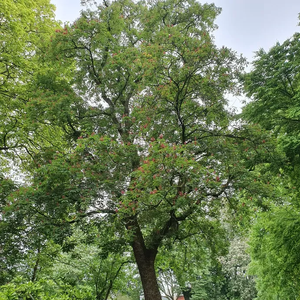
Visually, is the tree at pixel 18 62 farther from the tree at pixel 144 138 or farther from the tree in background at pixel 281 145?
the tree in background at pixel 281 145

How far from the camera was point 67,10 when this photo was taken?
12.1m

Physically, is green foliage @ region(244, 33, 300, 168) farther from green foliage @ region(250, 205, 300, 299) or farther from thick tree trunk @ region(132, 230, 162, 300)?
thick tree trunk @ region(132, 230, 162, 300)

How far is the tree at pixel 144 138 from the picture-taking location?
5852 mm

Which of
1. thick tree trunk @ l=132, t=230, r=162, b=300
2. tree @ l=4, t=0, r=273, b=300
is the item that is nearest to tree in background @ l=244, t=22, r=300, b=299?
tree @ l=4, t=0, r=273, b=300

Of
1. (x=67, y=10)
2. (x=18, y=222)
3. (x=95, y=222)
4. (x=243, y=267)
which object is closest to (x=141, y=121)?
(x=95, y=222)

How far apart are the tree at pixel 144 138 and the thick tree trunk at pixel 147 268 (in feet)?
0.09

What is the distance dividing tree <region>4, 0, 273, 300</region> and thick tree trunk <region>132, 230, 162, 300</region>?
27 millimetres

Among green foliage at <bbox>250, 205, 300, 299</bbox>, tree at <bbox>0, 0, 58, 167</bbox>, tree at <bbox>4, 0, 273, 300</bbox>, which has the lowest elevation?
green foliage at <bbox>250, 205, 300, 299</bbox>

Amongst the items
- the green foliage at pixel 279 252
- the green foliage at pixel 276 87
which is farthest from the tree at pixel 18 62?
the green foliage at pixel 279 252

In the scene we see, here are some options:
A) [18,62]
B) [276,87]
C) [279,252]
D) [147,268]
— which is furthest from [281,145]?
[18,62]

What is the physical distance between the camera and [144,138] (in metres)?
7.34

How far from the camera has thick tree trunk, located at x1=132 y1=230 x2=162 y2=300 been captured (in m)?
7.14

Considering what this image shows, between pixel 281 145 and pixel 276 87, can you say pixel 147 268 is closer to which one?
pixel 281 145

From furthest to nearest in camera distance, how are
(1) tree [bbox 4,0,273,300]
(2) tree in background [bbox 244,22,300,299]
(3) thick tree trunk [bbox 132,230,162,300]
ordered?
(2) tree in background [bbox 244,22,300,299], (3) thick tree trunk [bbox 132,230,162,300], (1) tree [bbox 4,0,273,300]
